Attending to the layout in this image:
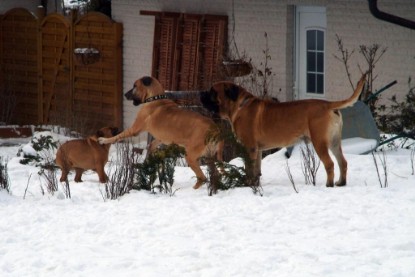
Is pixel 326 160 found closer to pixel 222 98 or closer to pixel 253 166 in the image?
pixel 253 166

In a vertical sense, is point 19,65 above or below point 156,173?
above

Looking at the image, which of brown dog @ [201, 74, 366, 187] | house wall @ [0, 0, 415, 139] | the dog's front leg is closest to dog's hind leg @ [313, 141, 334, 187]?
brown dog @ [201, 74, 366, 187]

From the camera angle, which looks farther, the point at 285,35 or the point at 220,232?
the point at 285,35

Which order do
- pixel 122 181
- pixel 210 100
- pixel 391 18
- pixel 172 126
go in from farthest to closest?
1. pixel 391 18
2. pixel 172 126
3. pixel 210 100
4. pixel 122 181

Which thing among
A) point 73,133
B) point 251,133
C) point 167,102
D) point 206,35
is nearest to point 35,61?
point 73,133

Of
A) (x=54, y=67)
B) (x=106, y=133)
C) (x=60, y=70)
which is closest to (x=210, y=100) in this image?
(x=106, y=133)

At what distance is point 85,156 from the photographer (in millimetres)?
14047

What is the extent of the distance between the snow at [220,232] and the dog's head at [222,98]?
90 cm

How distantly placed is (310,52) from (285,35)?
51cm

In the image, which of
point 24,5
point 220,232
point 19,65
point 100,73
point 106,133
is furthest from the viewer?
point 24,5

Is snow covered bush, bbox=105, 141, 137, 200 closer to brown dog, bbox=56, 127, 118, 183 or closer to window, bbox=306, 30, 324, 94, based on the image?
brown dog, bbox=56, 127, 118, 183

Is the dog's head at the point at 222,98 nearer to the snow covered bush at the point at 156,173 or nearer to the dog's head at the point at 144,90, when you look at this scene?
the snow covered bush at the point at 156,173

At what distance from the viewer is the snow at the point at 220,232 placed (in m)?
8.27

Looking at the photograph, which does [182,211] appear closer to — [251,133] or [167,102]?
[251,133]
